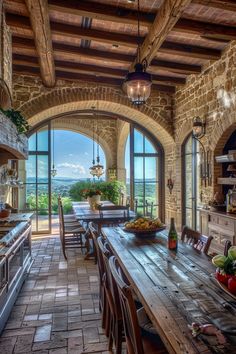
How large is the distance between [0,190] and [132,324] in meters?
3.92

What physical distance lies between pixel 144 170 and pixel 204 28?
411cm

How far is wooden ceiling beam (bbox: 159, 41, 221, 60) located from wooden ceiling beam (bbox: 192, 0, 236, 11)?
56.5 inches

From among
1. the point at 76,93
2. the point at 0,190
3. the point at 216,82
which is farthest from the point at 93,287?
the point at 76,93

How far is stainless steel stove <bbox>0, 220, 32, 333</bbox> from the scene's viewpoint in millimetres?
2626

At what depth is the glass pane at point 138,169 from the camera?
296 inches

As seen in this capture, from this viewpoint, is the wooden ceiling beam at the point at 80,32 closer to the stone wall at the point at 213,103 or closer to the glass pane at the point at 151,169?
the stone wall at the point at 213,103

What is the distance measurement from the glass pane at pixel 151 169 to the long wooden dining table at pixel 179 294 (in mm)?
4902

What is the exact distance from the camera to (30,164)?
22.9 ft

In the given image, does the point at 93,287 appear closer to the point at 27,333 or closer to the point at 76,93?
the point at 27,333

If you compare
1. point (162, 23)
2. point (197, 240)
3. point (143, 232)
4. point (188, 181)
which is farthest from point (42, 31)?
point (188, 181)

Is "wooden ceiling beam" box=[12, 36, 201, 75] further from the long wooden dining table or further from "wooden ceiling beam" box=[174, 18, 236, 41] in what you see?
the long wooden dining table

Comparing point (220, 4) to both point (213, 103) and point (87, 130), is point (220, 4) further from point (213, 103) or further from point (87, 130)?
point (87, 130)

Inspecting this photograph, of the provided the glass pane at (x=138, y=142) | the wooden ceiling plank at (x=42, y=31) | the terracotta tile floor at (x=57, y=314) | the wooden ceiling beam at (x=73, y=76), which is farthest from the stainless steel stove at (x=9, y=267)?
the glass pane at (x=138, y=142)

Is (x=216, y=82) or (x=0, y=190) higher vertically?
(x=216, y=82)
